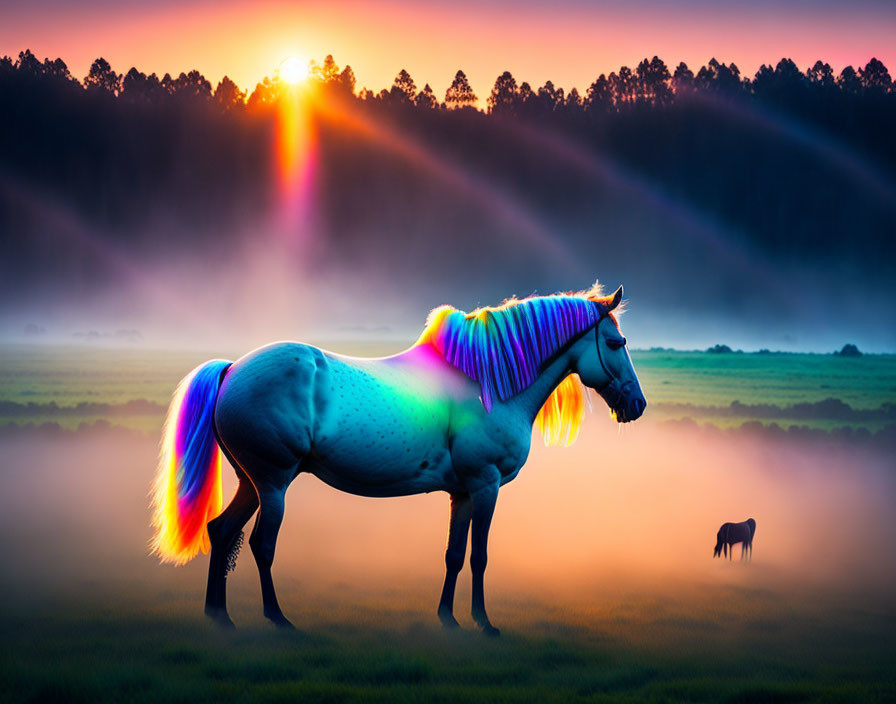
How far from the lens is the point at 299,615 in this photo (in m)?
7.67

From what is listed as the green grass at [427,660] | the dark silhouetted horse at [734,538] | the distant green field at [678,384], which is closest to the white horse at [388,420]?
the green grass at [427,660]

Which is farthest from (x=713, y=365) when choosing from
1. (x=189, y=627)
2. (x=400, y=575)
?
(x=189, y=627)

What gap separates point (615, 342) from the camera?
796cm

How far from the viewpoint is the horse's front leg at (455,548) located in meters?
7.57

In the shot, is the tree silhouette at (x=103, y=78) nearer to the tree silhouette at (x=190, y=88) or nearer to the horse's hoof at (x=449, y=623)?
the tree silhouette at (x=190, y=88)

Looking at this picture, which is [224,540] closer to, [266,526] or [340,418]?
[266,526]

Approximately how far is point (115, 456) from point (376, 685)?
14.9 meters

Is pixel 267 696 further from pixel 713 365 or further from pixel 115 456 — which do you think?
pixel 713 365

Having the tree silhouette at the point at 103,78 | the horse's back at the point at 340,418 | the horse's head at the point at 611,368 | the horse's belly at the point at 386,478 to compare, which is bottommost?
the horse's belly at the point at 386,478

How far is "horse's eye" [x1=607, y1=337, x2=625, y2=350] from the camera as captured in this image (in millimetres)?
7952

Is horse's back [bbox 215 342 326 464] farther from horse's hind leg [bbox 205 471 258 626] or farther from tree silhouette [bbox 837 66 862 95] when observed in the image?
tree silhouette [bbox 837 66 862 95]

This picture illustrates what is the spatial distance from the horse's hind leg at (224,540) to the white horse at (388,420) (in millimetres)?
11

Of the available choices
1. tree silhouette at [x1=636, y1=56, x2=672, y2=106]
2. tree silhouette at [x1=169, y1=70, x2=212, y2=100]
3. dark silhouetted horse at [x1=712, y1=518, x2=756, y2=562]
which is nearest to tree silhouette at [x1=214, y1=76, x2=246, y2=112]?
tree silhouette at [x1=169, y1=70, x2=212, y2=100]

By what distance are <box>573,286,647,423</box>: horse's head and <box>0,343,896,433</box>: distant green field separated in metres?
18.6
